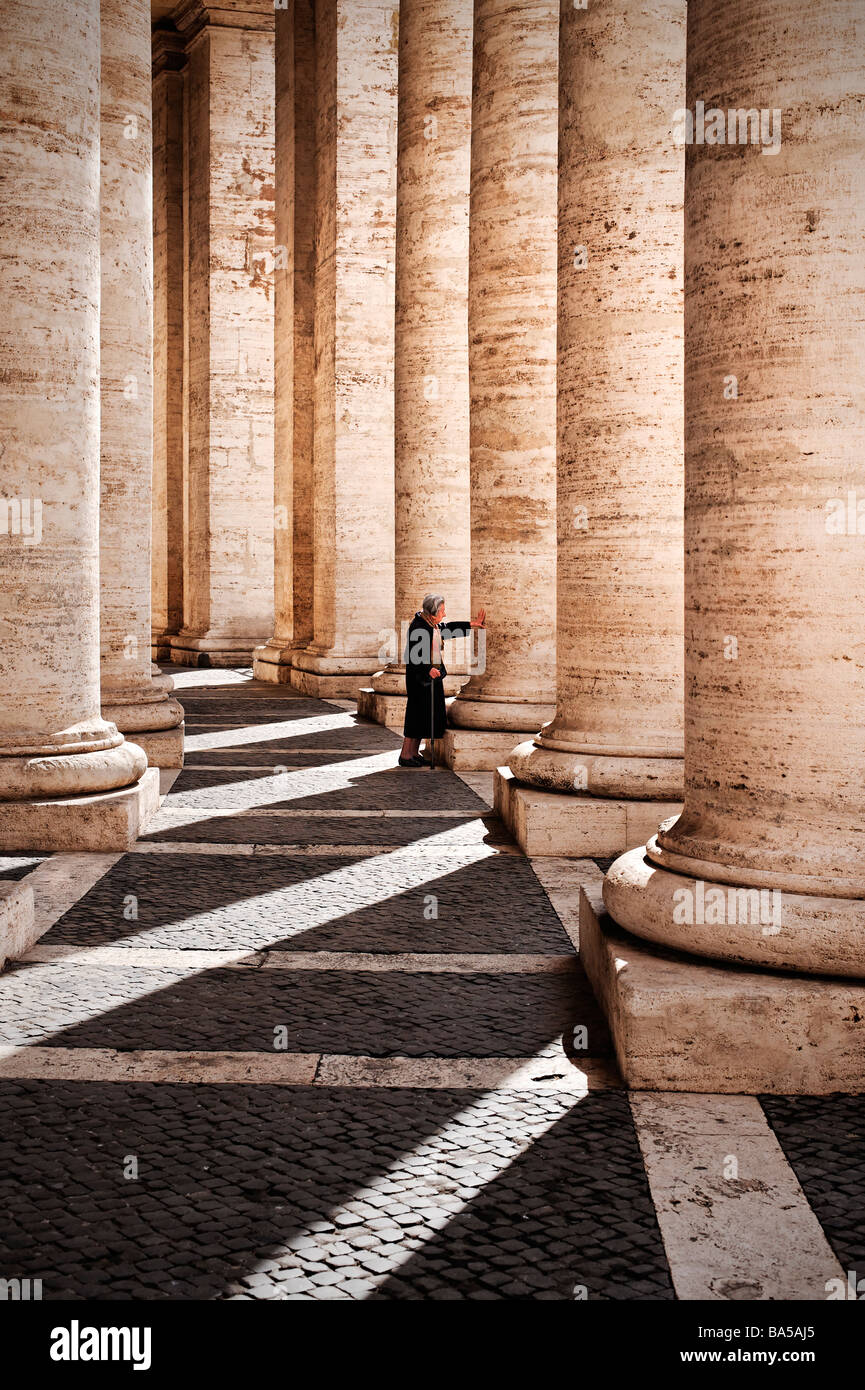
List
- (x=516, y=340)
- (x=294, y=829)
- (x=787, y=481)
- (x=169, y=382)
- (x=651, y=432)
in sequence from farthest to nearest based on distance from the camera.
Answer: (x=169, y=382) < (x=516, y=340) < (x=294, y=829) < (x=651, y=432) < (x=787, y=481)

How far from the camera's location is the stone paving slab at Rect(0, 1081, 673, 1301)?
4004 millimetres

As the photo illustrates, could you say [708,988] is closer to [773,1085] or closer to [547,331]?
[773,1085]

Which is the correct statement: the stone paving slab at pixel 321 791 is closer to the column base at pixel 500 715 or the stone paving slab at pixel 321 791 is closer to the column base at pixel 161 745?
the column base at pixel 161 745

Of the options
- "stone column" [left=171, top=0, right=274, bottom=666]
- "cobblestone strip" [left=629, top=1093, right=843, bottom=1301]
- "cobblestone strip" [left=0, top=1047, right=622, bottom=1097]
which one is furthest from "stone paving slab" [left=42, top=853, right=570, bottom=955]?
"stone column" [left=171, top=0, right=274, bottom=666]

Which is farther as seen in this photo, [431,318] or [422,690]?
[431,318]

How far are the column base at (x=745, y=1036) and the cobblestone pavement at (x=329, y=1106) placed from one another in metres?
0.11

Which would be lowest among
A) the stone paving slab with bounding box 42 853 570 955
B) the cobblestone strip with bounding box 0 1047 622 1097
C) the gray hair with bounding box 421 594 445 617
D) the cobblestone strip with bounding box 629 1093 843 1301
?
the cobblestone strip with bounding box 629 1093 843 1301

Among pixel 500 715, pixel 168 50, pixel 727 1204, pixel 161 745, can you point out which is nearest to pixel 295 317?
pixel 168 50

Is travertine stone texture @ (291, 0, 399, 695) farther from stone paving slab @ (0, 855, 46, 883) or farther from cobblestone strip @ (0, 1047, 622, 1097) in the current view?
cobblestone strip @ (0, 1047, 622, 1097)

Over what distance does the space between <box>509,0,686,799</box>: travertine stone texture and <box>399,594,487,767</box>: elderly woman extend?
14.3 ft

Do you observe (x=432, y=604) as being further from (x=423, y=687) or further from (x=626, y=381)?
(x=626, y=381)

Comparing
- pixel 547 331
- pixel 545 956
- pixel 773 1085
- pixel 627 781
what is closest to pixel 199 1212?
pixel 773 1085

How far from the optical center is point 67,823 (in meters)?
10.1

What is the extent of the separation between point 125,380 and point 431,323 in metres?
5.47
